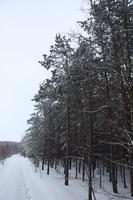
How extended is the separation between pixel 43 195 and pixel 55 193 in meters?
0.88

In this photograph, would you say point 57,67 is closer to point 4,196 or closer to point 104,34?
point 4,196

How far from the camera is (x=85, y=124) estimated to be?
20.0 meters

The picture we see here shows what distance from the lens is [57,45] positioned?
1617cm

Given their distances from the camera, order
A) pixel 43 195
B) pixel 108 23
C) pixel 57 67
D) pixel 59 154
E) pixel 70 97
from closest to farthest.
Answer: pixel 108 23 < pixel 43 195 < pixel 70 97 < pixel 57 67 < pixel 59 154

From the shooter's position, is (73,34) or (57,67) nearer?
(73,34)

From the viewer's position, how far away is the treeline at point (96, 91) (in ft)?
15.6

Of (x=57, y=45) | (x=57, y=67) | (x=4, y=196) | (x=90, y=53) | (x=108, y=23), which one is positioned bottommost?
(x=4, y=196)

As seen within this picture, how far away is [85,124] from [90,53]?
1488cm

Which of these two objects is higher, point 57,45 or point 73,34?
point 57,45

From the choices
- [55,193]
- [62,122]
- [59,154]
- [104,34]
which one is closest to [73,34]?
[104,34]

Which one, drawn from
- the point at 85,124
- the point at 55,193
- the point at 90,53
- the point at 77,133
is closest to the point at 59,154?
the point at 77,133

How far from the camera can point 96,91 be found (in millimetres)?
9344

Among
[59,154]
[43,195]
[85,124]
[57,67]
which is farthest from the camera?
[59,154]

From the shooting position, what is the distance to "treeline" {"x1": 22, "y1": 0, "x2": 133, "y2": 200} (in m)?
4.77
